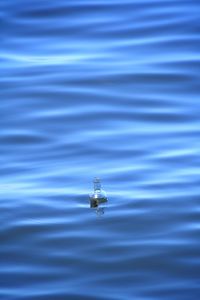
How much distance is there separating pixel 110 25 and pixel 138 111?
1.77 m

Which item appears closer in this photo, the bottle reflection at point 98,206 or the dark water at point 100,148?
the dark water at point 100,148

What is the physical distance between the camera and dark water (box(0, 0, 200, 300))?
4555 mm

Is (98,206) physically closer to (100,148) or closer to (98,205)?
(98,205)

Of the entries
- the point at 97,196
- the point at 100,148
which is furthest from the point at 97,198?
the point at 100,148

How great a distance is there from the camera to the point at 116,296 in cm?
430

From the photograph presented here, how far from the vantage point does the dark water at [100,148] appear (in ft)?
14.9

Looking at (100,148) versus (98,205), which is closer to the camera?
(98,205)

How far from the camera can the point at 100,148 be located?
230 inches

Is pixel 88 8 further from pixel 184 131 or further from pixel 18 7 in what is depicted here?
pixel 184 131

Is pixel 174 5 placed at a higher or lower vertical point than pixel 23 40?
higher

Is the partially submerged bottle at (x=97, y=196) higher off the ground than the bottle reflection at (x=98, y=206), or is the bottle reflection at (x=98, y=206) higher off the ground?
the partially submerged bottle at (x=97, y=196)

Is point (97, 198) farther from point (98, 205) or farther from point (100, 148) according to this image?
point (100, 148)

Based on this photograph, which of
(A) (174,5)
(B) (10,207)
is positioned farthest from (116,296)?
(A) (174,5)

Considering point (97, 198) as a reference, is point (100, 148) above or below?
above
